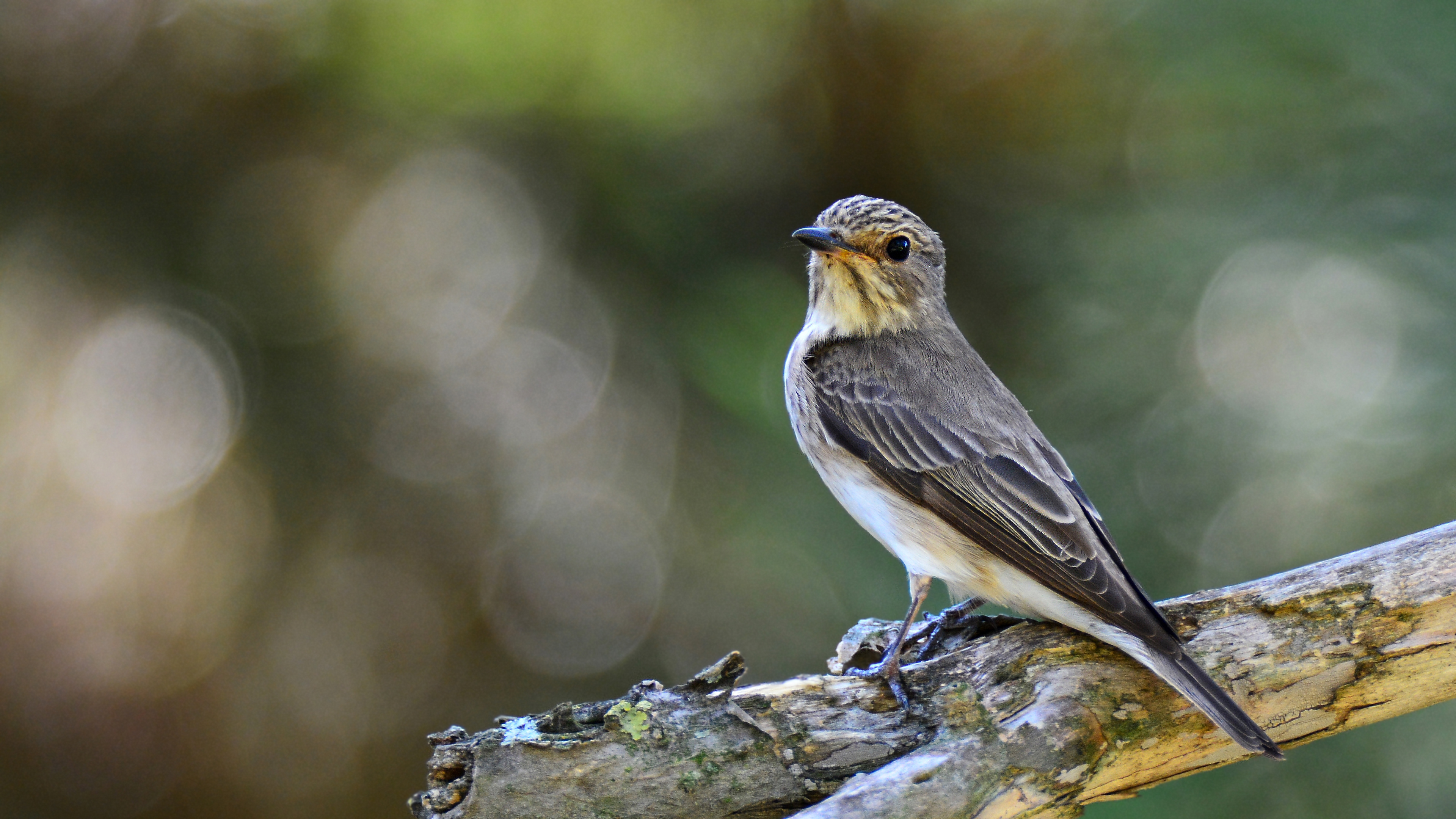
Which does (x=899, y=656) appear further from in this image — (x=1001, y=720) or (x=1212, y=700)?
(x=1212, y=700)

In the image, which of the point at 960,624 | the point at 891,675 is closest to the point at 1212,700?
the point at 891,675

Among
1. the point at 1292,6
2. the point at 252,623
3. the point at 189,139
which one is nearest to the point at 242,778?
the point at 252,623

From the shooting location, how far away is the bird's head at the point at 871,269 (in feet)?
12.7

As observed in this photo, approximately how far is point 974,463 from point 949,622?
1.91 ft

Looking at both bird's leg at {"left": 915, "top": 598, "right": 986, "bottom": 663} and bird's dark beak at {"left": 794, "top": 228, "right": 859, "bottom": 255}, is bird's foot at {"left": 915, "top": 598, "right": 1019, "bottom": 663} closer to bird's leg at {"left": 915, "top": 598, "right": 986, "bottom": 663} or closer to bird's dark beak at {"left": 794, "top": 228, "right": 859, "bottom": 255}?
bird's leg at {"left": 915, "top": 598, "right": 986, "bottom": 663}

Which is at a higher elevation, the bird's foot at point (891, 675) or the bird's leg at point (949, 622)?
the bird's leg at point (949, 622)

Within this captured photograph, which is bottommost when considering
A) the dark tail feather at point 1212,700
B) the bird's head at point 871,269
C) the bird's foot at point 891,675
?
the dark tail feather at point 1212,700

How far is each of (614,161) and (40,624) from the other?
12.1ft

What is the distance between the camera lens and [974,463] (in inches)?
135

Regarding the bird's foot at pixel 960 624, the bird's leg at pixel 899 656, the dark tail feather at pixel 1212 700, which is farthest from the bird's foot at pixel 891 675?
the dark tail feather at pixel 1212 700

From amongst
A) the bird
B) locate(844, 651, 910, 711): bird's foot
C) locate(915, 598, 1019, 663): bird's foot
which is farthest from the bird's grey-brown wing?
locate(844, 651, 910, 711): bird's foot

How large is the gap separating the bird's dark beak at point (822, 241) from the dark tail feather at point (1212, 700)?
178cm

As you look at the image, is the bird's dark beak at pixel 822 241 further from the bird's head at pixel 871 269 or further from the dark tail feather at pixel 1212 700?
the dark tail feather at pixel 1212 700

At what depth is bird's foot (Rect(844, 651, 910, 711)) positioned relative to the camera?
2.91 metres
